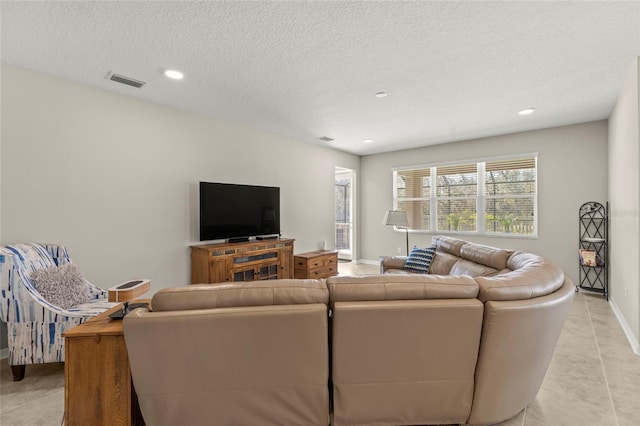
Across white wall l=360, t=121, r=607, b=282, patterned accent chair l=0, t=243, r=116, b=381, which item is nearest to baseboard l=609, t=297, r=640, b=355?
white wall l=360, t=121, r=607, b=282

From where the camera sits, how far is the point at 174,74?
294 cm

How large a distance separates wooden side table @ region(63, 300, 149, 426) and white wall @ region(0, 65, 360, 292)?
6.52 feet

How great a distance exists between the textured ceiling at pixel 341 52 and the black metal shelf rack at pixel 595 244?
143cm

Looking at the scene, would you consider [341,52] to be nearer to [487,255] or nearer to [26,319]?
[487,255]

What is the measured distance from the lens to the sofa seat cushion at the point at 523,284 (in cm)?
158

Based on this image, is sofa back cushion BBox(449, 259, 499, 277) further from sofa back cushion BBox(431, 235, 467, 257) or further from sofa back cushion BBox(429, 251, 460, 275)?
sofa back cushion BBox(431, 235, 467, 257)

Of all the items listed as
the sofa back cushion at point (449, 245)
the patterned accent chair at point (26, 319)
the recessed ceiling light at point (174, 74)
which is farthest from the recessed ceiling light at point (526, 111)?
the patterned accent chair at point (26, 319)

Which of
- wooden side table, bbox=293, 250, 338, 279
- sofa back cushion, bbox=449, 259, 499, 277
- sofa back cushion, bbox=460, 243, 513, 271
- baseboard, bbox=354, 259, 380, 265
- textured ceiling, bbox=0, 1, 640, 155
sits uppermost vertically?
textured ceiling, bbox=0, 1, 640, 155

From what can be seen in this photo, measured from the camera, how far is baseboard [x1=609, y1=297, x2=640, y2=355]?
8.96 feet

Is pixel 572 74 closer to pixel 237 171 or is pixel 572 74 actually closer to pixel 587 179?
pixel 587 179

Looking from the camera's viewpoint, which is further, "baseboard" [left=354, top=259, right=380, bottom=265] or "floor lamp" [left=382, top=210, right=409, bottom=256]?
"baseboard" [left=354, top=259, right=380, bottom=265]

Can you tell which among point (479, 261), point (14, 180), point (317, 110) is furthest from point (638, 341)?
point (14, 180)

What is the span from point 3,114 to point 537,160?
21.9 ft

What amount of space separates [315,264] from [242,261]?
1.45 m
